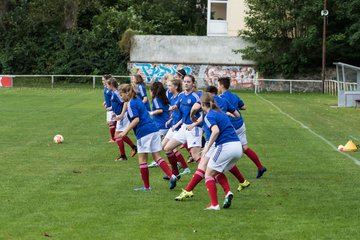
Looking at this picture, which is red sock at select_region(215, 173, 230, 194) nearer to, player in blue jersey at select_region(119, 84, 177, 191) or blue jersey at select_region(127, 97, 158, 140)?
player in blue jersey at select_region(119, 84, 177, 191)

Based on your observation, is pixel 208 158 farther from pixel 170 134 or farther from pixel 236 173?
pixel 170 134

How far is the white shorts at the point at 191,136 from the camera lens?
12945 mm

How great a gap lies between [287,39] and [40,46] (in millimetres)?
19755

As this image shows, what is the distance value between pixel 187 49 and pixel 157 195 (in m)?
46.1

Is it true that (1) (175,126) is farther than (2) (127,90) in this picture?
Yes

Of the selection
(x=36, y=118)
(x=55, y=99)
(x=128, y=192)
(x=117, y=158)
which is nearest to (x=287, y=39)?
(x=55, y=99)

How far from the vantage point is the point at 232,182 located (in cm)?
1296

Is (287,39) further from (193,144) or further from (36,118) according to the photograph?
(193,144)

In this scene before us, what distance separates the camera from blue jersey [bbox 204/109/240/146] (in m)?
10.2

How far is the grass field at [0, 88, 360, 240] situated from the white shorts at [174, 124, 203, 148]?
2.28 ft

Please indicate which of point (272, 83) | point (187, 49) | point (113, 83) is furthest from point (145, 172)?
point (187, 49)

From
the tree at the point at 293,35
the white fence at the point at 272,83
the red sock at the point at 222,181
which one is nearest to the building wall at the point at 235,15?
the tree at the point at 293,35

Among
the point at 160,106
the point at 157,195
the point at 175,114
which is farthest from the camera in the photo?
the point at 160,106

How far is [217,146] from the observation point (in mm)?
10391
